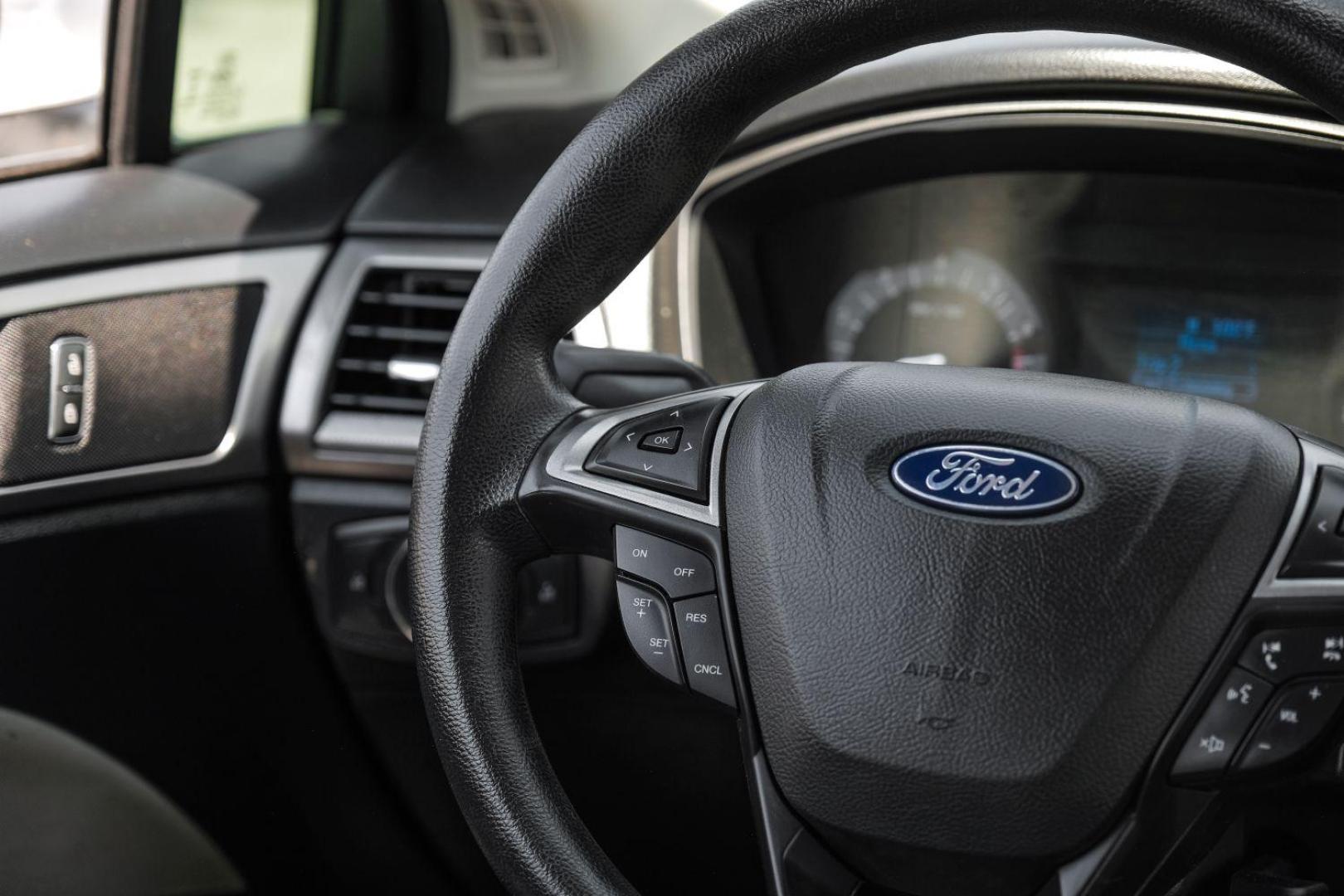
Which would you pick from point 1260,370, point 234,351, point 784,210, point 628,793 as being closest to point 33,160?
point 234,351

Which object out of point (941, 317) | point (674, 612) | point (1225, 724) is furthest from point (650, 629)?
point (941, 317)

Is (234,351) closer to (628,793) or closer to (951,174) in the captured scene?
(628,793)

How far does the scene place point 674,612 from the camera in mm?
907

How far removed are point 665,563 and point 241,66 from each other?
3.89 feet

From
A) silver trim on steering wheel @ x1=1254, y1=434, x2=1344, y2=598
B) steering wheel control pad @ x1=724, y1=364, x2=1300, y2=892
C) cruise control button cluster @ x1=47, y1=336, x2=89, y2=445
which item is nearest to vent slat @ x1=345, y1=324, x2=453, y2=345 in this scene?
cruise control button cluster @ x1=47, y1=336, x2=89, y2=445

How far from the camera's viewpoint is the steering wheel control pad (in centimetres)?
81

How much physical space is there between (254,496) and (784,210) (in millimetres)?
634

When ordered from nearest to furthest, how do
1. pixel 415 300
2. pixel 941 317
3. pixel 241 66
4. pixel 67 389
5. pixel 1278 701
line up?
pixel 1278 701, pixel 67 389, pixel 415 300, pixel 941 317, pixel 241 66

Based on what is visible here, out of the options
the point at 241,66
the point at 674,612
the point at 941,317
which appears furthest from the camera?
the point at 241,66

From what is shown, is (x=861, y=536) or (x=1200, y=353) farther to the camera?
(x=1200, y=353)

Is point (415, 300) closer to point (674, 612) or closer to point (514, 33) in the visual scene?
point (514, 33)

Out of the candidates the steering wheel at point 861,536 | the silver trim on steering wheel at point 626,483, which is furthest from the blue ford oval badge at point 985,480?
the silver trim on steering wheel at point 626,483

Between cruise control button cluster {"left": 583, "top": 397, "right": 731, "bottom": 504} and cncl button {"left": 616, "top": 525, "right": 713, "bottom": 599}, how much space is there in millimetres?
31

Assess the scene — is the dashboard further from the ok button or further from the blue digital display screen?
the ok button
